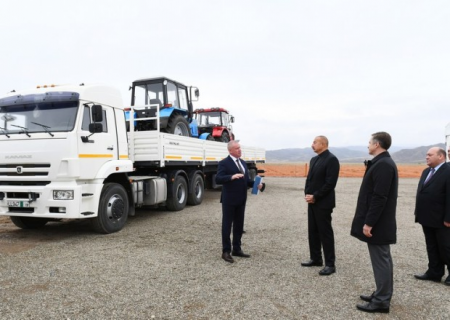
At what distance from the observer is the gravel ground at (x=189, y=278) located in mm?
3371

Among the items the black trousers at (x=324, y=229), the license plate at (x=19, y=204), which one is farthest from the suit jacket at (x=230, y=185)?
the license plate at (x=19, y=204)

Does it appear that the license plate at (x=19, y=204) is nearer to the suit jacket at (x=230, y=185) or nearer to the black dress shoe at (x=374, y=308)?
the suit jacket at (x=230, y=185)

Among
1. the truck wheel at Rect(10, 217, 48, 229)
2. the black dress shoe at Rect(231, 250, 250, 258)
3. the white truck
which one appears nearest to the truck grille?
the white truck

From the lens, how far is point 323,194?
169 inches

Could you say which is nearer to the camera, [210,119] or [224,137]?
[224,137]

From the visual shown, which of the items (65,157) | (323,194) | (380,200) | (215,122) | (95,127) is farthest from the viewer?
(215,122)

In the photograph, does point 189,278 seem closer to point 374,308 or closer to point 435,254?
point 374,308

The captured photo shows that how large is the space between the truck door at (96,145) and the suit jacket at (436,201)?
525 cm

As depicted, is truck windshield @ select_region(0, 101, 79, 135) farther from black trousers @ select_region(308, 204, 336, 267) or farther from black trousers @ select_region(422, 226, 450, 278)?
black trousers @ select_region(422, 226, 450, 278)

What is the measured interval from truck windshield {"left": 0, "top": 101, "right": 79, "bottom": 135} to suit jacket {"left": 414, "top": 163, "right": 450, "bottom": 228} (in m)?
5.54

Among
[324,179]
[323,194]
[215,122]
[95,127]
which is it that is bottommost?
[323,194]

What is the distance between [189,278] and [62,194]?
2.95m

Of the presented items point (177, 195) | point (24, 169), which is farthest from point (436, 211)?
point (177, 195)

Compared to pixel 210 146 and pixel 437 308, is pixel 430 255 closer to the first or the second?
pixel 437 308
